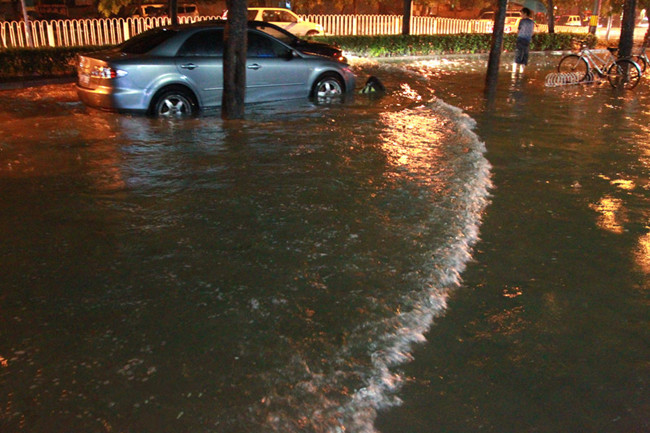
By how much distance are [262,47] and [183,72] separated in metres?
1.85

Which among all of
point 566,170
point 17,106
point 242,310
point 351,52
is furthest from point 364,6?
point 242,310

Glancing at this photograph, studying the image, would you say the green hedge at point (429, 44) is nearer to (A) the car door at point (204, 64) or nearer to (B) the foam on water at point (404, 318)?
(A) the car door at point (204, 64)

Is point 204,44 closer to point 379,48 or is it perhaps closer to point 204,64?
point 204,64

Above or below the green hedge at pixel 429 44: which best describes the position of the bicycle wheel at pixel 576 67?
below

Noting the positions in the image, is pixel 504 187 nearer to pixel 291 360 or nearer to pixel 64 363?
pixel 291 360

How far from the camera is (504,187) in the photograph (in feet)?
22.6

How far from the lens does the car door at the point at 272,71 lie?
11.4 meters

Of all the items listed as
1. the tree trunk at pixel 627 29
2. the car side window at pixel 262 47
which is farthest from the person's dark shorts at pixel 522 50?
the car side window at pixel 262 47

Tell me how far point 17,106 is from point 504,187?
930cm

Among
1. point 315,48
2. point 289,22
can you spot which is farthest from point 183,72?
point 289,22

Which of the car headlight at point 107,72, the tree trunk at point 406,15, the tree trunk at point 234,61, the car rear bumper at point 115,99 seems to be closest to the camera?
the car headlight at point 107,72

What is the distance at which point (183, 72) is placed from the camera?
10328 mm

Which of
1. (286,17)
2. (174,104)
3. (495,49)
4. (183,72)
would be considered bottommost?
(174,104)

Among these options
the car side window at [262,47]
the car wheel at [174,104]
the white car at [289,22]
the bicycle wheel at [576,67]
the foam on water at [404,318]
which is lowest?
the foam on water at [404,318]
